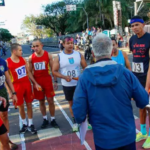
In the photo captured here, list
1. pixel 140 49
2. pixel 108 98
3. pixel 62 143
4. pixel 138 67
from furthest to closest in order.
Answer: pixel 62 143 < pixel 138 67 < pixel 140 49 < pixel 108 98

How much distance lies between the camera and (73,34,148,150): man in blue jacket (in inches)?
77.3

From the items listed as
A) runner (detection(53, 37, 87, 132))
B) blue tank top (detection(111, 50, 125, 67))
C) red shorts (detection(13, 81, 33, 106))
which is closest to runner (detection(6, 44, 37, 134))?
red shorts (detection(13, 81, 33, 106))

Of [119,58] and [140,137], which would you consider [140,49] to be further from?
[140,137]

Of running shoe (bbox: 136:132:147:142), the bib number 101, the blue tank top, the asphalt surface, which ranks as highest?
the blue tank top

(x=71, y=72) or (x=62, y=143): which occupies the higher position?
(x=71, y=72)

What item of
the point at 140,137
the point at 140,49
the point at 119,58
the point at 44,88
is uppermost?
the point at 140,49

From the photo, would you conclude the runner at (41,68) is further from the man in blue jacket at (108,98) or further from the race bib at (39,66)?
the man in blue jacket at (108,98)

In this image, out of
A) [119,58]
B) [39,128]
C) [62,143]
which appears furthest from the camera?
[39,128]

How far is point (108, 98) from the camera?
197 centimetres

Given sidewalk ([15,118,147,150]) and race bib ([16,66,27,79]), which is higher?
race bib ([16,66,27,79])

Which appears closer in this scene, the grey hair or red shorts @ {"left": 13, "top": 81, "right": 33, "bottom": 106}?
the grey hair

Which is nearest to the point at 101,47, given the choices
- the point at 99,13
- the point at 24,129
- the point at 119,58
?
the point at 119,58

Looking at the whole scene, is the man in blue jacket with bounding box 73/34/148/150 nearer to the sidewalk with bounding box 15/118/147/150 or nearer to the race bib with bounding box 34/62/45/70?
the sidewalk with bounding box 15/118/147/150

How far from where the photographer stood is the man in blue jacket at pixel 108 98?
1964 mm
